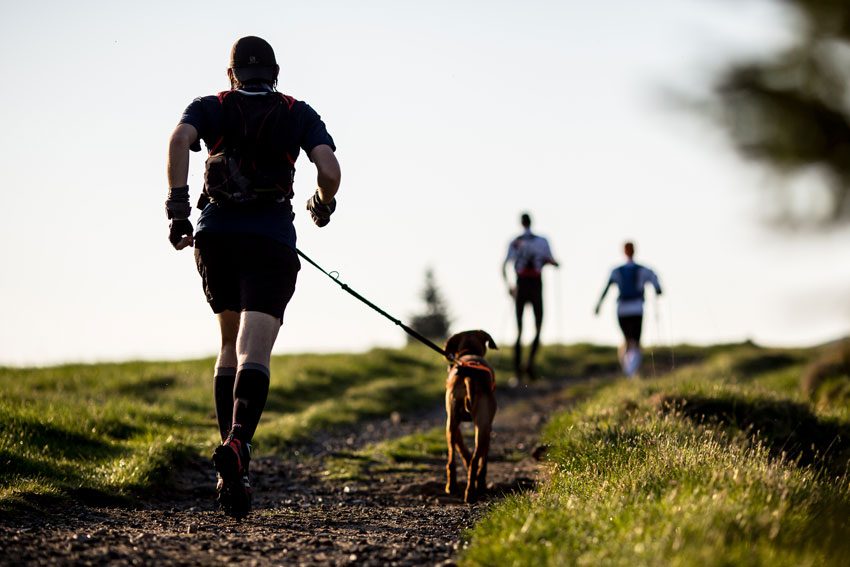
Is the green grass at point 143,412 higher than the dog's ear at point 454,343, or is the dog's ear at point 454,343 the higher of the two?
the dog's ear at point 454,343

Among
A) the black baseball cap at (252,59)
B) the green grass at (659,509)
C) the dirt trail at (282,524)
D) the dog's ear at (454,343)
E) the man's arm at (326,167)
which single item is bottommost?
the dirt trail at (282,524)

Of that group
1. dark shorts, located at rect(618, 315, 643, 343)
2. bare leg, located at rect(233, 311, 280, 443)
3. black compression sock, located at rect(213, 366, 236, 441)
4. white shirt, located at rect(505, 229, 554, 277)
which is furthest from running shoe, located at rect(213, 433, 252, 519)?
dark shorts, located at rect(618, 315, 643, 343)

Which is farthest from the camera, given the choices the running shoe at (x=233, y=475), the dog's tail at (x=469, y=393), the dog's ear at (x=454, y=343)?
the dog's ear at (x=454, y=343)

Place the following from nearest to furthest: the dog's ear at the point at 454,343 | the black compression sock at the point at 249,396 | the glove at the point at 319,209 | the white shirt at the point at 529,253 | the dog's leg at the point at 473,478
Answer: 1. the black compression sock at the point at 249,396
2. the glove at the point at 319,209
3. the dog's leg at the point at 473,478
4. the dog's ear at the point at 454,343
5. the white shirt at the point at 529,253

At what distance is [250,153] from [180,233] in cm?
63

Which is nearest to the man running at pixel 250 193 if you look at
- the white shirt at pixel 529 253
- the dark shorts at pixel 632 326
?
the white shirt at pixel 529 253

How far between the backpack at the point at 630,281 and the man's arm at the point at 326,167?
10300 mm

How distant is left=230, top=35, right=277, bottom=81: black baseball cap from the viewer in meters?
5.59

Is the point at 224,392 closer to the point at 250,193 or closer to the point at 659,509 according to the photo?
the point at 250,193

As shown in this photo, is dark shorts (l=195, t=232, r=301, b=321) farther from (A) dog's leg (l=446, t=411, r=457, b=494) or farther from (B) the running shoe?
(A) dog's leg (l=446, t=411, r=457, b=494)

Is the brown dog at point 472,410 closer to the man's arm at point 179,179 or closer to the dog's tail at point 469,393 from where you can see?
the dog's tail at point 469,393

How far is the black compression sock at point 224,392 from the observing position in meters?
5.97

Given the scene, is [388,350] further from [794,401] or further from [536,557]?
A: [536,557]

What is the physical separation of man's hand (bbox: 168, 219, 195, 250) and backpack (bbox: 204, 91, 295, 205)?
0.25 metres
